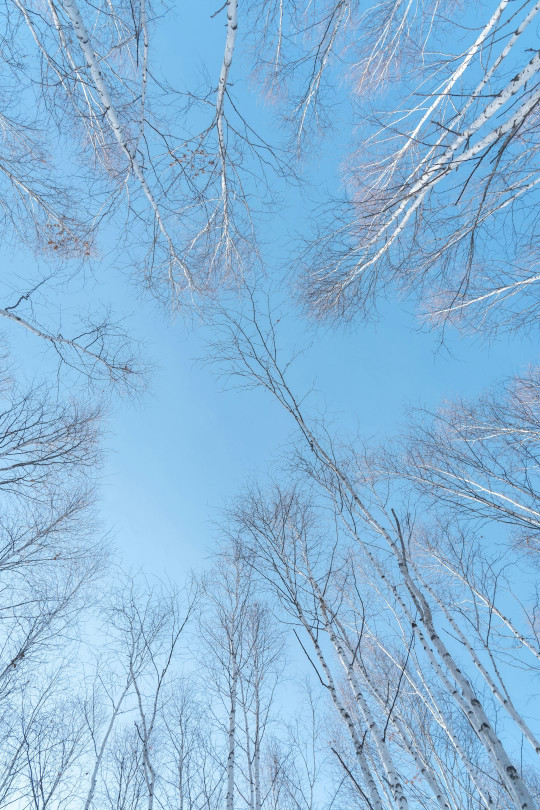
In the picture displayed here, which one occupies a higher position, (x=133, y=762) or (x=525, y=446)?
(x=525, y=446)

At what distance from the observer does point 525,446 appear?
5.82m

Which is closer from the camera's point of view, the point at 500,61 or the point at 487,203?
the point at 500,61

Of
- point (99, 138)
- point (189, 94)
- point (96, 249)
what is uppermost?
point (99, 138)

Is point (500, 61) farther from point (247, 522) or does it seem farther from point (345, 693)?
point (345, 693)

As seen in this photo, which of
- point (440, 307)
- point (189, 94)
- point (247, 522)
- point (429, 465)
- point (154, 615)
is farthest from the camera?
point (154, 615)

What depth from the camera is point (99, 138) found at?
15.2 feet

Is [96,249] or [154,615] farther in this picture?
[154,615]

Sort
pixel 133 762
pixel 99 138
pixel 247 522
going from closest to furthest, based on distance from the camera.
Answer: pixel 99 138 → pixel 247 522 → pixel 133 762

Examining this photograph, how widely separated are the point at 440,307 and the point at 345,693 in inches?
363

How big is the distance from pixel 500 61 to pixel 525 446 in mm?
5009

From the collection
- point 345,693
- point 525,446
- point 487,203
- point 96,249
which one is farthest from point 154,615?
point 487,203

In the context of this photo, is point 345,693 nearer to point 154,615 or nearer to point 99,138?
point 154,615

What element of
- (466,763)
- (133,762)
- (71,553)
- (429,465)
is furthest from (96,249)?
(133,762)

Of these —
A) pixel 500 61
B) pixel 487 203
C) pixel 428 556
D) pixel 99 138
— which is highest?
pixel 99 138
